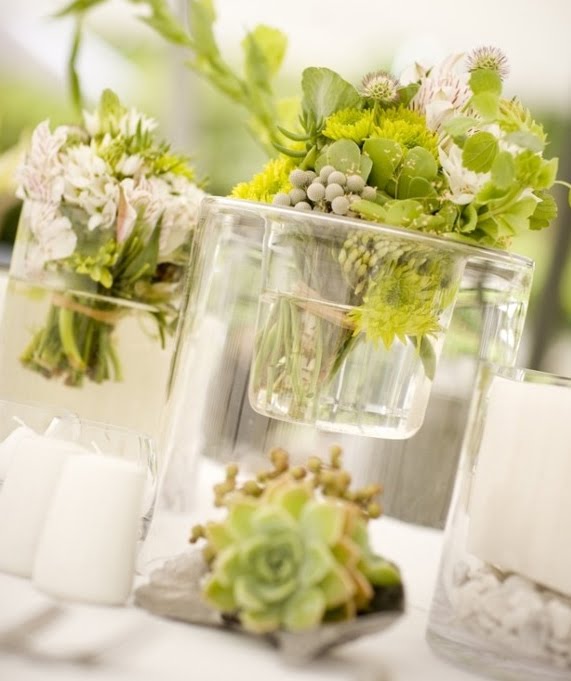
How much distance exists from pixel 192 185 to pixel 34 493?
334mm

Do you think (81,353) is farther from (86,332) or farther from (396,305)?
(396,305)

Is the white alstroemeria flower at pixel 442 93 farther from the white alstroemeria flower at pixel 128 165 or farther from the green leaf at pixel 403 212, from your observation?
the white alstroemeria flower at pixel 128 165

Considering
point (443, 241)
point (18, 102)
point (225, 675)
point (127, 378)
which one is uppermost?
point (18, 102)

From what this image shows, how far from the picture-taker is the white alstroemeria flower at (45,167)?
750 millimetres

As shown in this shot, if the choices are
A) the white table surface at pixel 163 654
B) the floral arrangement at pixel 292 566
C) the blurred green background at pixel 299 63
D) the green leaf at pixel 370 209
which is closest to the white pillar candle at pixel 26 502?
the white table surface at pixel 163 654

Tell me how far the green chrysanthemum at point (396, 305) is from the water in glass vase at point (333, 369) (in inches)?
0.4

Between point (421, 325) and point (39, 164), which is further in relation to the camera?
point (39, 164)

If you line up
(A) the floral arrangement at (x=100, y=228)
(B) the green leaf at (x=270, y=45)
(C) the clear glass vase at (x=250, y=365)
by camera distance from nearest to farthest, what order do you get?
(C) the clear glass vase at (x=250, y=365)
(A) the floral arrangement at (x=100, y=228)
(B) the green leaf at (x=270, y=45)

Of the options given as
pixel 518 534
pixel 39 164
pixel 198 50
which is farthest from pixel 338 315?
pixel 198 50

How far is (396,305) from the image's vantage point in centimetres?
59

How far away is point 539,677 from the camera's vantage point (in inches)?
20.8

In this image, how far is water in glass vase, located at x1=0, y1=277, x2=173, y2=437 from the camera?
77 centimetres

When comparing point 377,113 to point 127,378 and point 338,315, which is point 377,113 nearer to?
point 338,315

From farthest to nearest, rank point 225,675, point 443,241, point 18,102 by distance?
point 18,102 → point 443,241 → point 225,675
